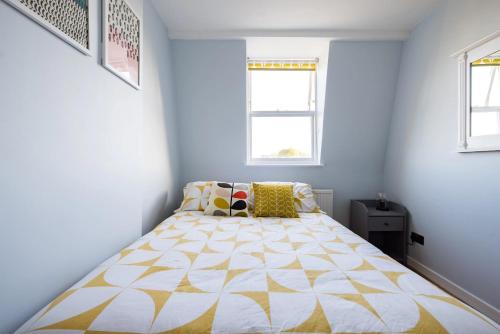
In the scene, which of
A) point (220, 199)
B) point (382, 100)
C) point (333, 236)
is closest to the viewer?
point (333, 236)

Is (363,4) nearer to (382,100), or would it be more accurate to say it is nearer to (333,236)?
(382,100)

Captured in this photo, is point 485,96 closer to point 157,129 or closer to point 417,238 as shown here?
point 417,238

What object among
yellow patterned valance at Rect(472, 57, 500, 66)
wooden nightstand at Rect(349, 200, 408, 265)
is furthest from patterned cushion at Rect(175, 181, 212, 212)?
yellow patterned valance at Rect(472, 57, 500, 66)

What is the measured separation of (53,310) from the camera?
835mm

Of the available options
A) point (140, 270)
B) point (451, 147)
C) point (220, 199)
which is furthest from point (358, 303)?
point (451, 147)

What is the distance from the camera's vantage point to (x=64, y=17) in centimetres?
107

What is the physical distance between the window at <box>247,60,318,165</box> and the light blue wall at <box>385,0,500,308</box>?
975mm

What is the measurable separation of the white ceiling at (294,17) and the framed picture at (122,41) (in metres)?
0.63

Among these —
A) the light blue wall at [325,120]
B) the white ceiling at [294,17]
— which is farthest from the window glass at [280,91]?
the white ceiling at [294,17]

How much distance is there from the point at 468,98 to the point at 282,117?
1.77 metres

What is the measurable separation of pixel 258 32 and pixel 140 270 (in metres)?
2.45

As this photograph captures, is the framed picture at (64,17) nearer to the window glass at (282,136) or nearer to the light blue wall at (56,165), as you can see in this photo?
the light blue wall at (56,165)

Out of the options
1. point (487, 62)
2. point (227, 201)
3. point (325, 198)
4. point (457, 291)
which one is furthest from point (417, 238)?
point (227, 201)

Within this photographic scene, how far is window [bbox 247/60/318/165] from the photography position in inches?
122
